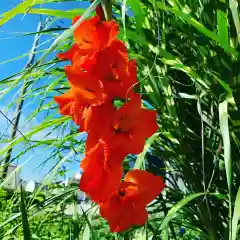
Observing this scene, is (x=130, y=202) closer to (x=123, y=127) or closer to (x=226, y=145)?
(x=123, y=127)

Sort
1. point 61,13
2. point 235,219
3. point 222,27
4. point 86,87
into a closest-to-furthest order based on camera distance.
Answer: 1. point 86,87
2. point 235,219
3. point 222,27
4. point 61,13

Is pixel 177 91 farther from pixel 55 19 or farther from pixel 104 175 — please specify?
pixel 104 175

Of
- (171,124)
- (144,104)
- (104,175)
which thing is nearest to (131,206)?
(104,175)

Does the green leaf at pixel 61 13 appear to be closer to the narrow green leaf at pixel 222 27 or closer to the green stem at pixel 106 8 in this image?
the narrow green leaf at pixel 222 27

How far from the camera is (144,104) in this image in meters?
0.92

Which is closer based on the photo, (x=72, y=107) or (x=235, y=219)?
(x=72, y=107)

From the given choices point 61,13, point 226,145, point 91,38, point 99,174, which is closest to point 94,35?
point 91,38

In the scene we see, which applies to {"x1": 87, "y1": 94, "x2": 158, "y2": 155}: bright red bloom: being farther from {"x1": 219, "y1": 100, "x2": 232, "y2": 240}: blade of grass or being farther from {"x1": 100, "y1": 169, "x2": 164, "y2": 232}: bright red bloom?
{"x1": 219, "y1": 100, "x2": 232, "y2": 240}: blade of grass

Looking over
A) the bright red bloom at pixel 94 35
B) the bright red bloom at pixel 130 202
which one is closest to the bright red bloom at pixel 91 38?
the bright red bloom at pixel 94 35

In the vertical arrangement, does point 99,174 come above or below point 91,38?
below

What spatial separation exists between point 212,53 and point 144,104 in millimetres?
172

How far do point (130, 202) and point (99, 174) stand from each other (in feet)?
0.18

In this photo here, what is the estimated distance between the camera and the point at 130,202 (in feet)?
1.56

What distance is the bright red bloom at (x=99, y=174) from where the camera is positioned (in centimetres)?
44
